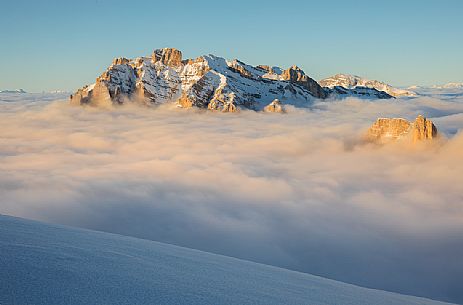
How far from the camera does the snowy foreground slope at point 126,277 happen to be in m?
6.46

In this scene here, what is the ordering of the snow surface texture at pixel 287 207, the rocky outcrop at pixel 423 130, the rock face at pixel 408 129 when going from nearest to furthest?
the snow surface texture at pixel 287 207
the rocky outcrop at pixel 423 130
the rock face at pixel 408 129

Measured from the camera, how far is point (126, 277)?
7805mm

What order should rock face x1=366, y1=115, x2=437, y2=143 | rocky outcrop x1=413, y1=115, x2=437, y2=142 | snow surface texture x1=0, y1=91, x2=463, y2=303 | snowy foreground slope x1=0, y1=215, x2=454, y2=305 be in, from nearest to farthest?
snowy foreground slope x1=0, y1=215, x2=454, y2=305
snow surface texture x1=0, y1=91, x2=463, y2=303
rocky outcrop x1=413, y1=115, x2=437, y2=142
rock face x1=366, y1=115, x2=437, y2=143

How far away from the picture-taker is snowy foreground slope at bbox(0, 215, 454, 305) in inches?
254

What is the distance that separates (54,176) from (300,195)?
9735 centimetres

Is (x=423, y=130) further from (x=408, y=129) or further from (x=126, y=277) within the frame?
(x=126, y=277)

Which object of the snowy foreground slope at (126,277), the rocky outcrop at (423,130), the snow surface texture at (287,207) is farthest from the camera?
the rocky outcrop at (423,130)

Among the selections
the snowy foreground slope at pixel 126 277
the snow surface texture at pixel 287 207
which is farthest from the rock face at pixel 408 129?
the snowy foreground slope at pixel 126 277

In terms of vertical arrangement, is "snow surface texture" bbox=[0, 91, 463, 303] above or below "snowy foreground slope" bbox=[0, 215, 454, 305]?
below

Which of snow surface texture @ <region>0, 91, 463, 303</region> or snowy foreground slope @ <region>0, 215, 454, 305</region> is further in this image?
snow surface texture @ <region>0, 91, 463, 303</region>

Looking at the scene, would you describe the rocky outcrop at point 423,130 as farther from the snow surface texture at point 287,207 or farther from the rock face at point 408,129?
the snow surface texture at point 287,207


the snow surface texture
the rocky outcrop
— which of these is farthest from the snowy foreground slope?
the rocky outcrop

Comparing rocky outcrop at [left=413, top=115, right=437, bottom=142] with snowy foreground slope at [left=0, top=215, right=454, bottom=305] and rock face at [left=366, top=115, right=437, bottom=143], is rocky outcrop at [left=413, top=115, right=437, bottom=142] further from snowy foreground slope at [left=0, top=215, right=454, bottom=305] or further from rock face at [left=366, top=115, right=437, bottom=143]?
snowy foreground slope at [left=0, top=215, right=454, bottom=305]

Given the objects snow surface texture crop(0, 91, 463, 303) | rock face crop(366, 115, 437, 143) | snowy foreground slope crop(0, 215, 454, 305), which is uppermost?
snowy foreground slope crop(0, 215, 454, 305)
